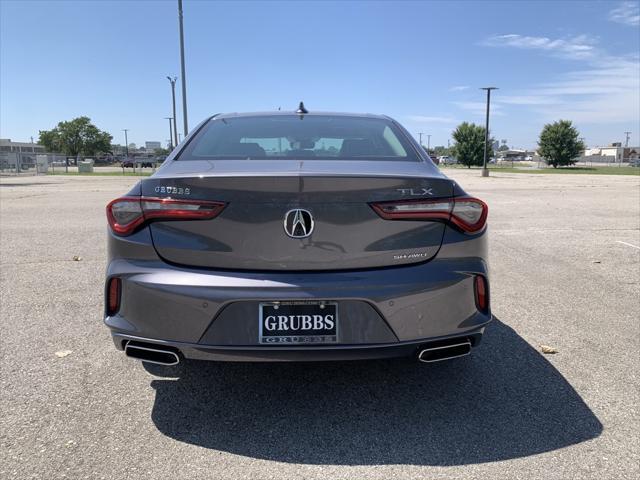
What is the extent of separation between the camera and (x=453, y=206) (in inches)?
102

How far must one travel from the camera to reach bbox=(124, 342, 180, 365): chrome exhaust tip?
2539 mm

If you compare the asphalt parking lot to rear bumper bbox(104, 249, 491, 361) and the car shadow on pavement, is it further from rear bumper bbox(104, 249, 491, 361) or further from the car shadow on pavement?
rear bumper bbox(104, 249, 491, 361)

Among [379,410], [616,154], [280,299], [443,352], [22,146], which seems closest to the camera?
[280,299]

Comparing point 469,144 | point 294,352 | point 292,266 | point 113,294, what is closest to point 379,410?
point 294,352

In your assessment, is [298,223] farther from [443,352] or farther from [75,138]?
[75,138]

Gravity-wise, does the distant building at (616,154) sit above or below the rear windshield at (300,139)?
above

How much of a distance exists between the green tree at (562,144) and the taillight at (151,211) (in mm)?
75245

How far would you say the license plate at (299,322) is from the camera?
2.41m

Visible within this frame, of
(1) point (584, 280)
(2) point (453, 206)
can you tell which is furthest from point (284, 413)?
(1) point (584, 280)

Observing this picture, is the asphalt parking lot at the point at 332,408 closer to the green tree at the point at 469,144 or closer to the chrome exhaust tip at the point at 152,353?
the chrome exhaust tip at the point at 152,353

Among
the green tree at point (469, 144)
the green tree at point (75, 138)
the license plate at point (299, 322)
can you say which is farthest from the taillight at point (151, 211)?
the green tree at point (75, 138)

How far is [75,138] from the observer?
293 ft

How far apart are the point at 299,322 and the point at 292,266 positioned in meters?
0.26

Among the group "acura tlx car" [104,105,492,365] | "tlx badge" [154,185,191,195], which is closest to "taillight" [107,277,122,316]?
"acura tlx car" [104,105,492,365]
